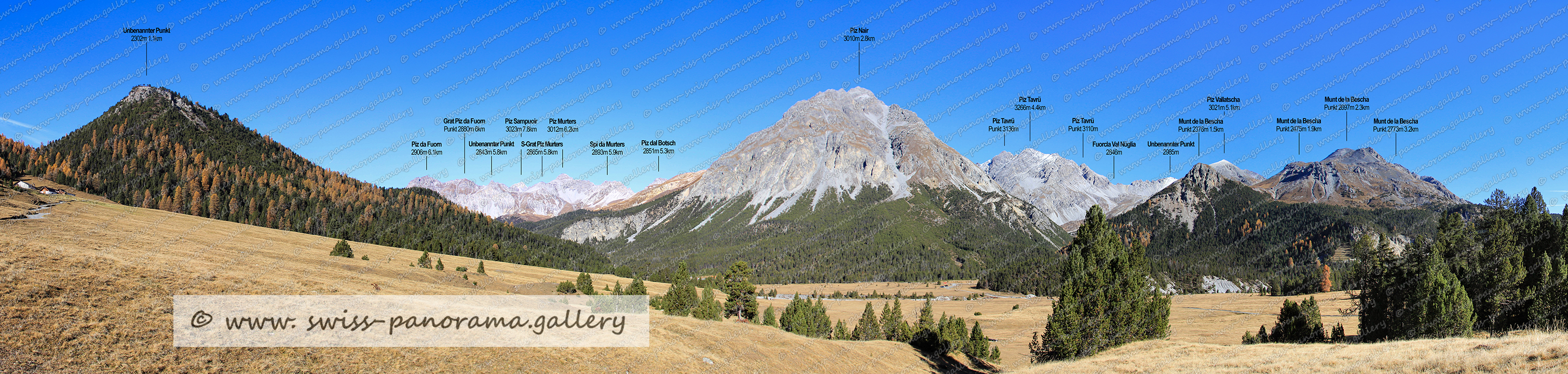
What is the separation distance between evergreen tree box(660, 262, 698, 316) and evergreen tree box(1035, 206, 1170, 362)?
112ft

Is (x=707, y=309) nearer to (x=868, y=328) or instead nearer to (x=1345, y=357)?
(x=868, y=328)

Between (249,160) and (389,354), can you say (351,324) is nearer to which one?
(389,354)

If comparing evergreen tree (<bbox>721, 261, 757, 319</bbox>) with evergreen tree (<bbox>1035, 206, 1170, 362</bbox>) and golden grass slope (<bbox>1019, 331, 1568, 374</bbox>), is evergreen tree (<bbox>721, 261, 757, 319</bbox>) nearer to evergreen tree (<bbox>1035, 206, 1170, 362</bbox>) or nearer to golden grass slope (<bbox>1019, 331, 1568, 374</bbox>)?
evergreen tree (<bbox>1035, 206, 1170, 362</bbox>)

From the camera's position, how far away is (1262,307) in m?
118

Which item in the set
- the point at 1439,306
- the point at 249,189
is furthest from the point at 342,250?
the point at 1439,306

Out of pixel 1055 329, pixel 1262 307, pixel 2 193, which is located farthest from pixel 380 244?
pixel 1262 307

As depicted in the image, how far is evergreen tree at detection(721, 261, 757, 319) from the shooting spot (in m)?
70.0

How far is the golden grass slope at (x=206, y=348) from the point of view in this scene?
62.6 feet

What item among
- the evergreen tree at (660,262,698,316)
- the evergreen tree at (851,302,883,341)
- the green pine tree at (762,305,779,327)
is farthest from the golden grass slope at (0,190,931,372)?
the evergreen tree at (660,262,698,316)

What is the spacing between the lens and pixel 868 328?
6662cm

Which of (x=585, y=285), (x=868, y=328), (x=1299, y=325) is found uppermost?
(x=1299, y=325)

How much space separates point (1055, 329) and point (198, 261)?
51.1m

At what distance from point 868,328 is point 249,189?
15433 centimetres

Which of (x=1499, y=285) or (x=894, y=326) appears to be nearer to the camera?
(x=1499, y=285)
